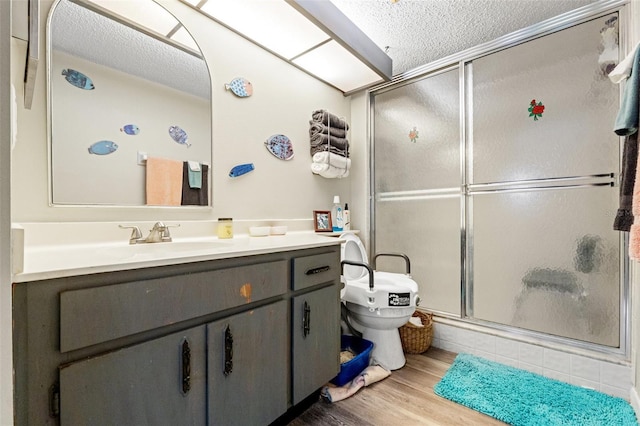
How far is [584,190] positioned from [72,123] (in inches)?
104

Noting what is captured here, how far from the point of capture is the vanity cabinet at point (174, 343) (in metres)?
0.69

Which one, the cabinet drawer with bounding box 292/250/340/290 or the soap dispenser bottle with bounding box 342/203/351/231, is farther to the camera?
the soap dispenser bottle with bounding box 342/203/351/231

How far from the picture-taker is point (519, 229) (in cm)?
191

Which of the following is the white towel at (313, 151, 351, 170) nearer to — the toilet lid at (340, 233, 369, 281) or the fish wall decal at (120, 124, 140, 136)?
the toilet lid at (340, 233, 369, 281)

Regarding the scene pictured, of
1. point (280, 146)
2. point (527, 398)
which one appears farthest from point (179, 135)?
point (527, 398)

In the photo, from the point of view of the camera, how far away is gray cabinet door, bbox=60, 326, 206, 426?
0.73m

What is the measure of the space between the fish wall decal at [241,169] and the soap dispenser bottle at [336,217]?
0.81 metres

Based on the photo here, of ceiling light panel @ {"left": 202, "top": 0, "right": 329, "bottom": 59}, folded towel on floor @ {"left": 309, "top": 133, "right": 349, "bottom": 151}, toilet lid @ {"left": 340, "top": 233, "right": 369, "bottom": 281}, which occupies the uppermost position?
ceiling light panel @ {"left": 202, "top": 0, "right": 329, "bottom": 59}

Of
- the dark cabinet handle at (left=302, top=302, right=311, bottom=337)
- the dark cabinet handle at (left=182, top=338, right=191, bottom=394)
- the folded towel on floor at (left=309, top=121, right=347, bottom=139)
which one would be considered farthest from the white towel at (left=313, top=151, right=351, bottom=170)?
the dark cabinet handle at (left=182, top=338, right=191, bottom=394)

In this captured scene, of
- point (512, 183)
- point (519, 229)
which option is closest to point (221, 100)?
point (512, 183)

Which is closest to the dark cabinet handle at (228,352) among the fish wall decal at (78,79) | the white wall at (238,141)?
the white wall at (238,141)

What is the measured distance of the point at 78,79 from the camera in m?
1.17

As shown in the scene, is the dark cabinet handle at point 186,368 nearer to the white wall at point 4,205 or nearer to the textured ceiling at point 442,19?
the white wall at point 4,205

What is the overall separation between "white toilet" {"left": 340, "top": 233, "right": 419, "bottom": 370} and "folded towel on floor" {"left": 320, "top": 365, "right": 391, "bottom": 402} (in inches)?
3.4
